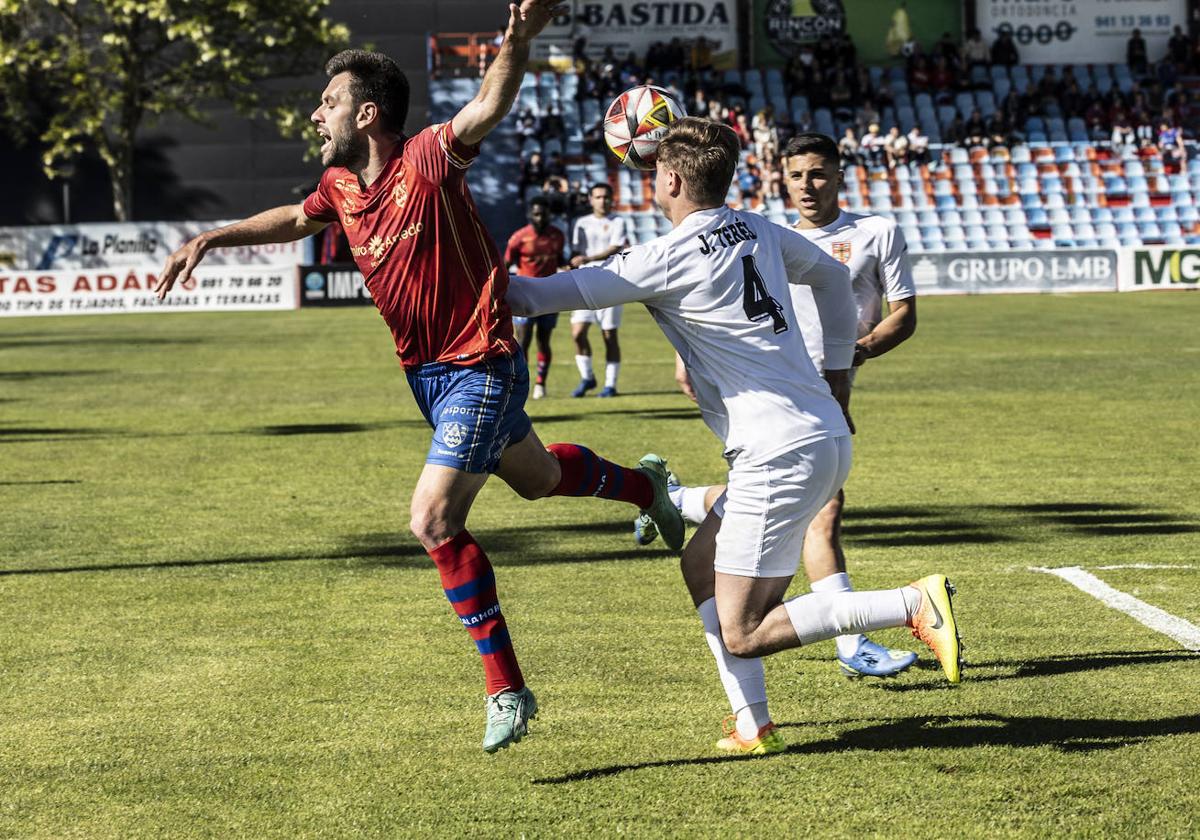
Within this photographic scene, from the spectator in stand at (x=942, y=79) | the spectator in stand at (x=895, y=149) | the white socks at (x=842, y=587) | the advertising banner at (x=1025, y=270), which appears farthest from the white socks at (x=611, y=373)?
the spectator in stand at (x=942, y=79)

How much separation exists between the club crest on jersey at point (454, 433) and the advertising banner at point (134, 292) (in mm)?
31951

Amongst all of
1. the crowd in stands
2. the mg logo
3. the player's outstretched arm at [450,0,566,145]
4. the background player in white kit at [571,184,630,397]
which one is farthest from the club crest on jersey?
the crowd in stands

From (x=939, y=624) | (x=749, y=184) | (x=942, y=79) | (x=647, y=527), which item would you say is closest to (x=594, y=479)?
(x=647, y=527)

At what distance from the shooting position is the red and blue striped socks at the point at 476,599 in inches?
→ 207

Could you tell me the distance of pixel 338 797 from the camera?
4.86m

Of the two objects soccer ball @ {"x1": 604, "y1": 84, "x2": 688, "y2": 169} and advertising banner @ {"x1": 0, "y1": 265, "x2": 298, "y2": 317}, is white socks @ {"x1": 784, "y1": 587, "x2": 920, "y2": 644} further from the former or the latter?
advertising banner @ {"x1": 0, "y1": 265, "x2": 298, "y2": 317}

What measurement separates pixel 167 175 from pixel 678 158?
43167mm

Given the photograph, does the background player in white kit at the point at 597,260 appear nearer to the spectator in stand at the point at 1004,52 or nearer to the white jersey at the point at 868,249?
the white jersey at the point at 868,249

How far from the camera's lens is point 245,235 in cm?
595

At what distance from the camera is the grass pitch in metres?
4.78

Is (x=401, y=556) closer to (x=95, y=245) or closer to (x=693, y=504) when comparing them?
(x=693, y=504)

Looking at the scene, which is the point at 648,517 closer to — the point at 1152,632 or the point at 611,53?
the point at 1152,632

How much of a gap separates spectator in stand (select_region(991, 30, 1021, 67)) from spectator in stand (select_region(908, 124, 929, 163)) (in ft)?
19.9

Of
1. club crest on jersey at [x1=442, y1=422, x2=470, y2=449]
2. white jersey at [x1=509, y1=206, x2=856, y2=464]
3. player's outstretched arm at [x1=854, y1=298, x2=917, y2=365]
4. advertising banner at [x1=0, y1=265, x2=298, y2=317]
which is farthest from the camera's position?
advertising banner at [x1=0, y1=265, x2=298, y2=317]
